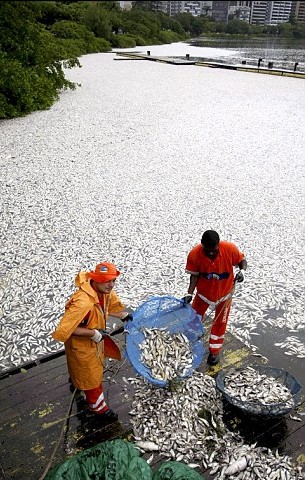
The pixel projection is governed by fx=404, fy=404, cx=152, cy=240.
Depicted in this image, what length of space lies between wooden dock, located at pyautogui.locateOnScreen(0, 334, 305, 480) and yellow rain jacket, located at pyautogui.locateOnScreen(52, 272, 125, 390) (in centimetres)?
40

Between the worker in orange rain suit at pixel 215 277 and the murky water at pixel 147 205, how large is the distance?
705mm

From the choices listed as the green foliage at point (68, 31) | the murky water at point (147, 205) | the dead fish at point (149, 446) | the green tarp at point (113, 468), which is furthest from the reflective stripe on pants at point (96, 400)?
the green foliage at point (68, 31)

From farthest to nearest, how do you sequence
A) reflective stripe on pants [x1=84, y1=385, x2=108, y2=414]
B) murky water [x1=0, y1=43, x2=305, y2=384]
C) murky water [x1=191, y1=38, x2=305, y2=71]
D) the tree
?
murky water [x1=191, y1=38, x2=305, y2=71] < the tree < murky water [x1=0, y1=43, x2=305, y2=384] < reflective stripe on pants [x1=84, y1=385, x2=108, y2=414]

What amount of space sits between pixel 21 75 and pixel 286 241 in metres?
11.9

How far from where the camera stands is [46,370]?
3.85 meters

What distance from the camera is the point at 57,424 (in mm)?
3273

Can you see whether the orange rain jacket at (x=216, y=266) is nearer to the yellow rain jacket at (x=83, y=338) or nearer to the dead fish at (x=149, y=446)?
the yellow rain jacket at (x=83, y=338)

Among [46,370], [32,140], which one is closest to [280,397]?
[46,370]

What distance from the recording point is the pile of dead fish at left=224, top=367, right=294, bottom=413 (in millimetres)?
3094

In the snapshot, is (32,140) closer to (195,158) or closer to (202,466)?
(195,158)

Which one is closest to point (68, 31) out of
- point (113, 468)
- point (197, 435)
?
point (197, 435)

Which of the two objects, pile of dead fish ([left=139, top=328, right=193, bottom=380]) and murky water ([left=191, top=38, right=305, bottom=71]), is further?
murky water ([left=191, top=38, right=305, bottom=71])

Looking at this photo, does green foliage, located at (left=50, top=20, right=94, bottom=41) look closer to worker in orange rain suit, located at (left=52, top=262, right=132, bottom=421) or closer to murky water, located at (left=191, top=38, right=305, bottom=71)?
murky water, located at (left=191, top=38, right=305, bottom=71)

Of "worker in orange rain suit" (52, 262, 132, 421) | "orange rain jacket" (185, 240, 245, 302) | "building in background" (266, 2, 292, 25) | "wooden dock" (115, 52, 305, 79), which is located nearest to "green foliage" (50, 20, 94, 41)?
"wooden dock" (115, 52, 305, 79)
